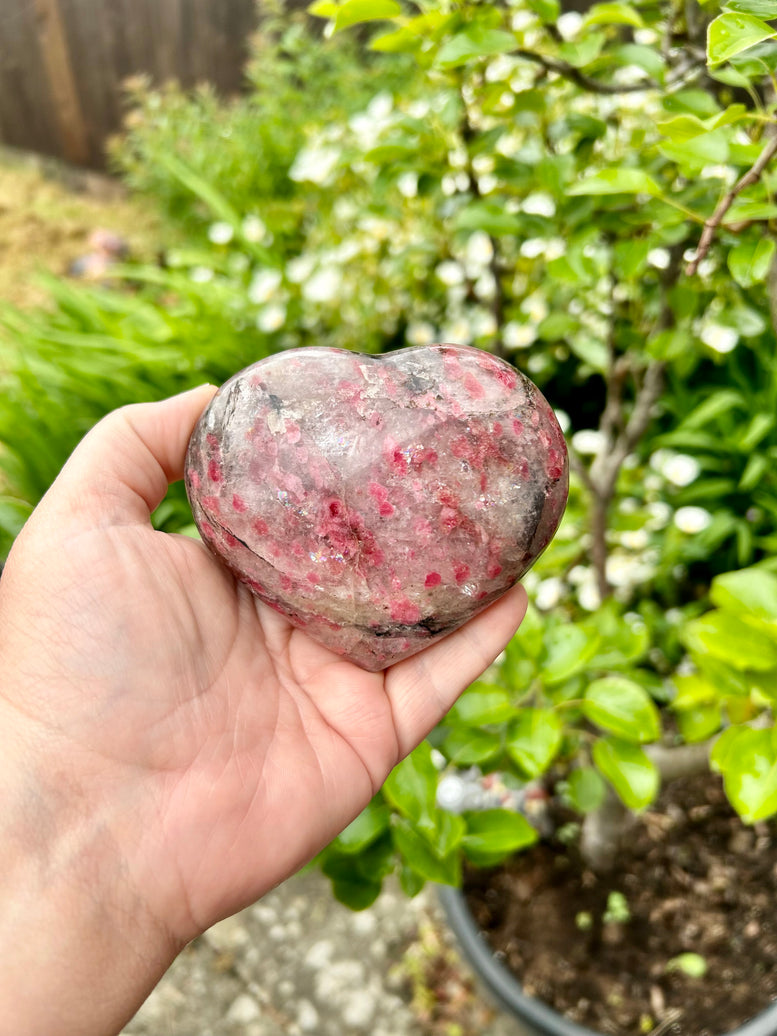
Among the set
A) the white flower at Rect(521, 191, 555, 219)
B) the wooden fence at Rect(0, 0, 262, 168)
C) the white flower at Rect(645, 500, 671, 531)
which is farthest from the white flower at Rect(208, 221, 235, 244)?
the wooden fence at Rect(0, 0, 262, 168)

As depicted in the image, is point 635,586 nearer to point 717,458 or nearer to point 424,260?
point 717,458

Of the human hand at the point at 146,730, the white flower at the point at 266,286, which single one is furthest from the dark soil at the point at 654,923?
the white flower at the point at 266,286

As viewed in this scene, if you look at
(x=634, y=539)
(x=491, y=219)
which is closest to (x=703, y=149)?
(x=491, y=219)

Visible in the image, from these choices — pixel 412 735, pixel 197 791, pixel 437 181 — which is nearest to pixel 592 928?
pixel 412 735

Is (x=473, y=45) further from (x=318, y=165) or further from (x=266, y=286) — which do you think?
(x=266, y=286)

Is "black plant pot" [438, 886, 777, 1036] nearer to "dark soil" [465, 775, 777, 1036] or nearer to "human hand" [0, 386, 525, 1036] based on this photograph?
"dark soil" [465, 775, 777, 1036]

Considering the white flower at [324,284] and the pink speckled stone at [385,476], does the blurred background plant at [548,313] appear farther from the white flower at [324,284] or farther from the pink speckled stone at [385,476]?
the pink speckled stone at [385,476]

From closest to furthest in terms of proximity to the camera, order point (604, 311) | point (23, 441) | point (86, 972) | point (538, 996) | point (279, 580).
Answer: point (86, 972)
point (279, 580)
point (538, 996)
point (604, 311)
point (23, 441)
